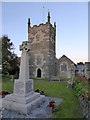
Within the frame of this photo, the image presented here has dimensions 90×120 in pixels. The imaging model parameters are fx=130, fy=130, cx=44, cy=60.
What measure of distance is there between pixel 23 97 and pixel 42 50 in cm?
2842

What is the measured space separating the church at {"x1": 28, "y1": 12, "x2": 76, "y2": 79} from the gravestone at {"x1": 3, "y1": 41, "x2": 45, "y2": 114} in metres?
25.4

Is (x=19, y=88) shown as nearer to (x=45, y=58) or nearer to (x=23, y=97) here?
(x=23, y=97)

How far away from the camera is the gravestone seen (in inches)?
310

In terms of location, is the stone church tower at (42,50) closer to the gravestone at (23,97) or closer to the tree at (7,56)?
the tree at (7,56)

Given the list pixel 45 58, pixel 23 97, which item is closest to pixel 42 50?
pixel 45 58

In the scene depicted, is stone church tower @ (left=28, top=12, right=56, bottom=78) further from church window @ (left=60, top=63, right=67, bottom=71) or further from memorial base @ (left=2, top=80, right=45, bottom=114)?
memorial base @ (left=2, top=80, right=45, bottom=114)

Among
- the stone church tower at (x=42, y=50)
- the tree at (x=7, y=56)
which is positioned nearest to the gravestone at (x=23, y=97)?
the tree at (x=7, y=56)

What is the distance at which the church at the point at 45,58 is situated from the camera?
35438 millimetres

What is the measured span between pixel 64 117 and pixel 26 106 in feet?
7.41

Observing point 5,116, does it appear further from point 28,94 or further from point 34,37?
point 34,37

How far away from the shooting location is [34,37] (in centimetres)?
3791

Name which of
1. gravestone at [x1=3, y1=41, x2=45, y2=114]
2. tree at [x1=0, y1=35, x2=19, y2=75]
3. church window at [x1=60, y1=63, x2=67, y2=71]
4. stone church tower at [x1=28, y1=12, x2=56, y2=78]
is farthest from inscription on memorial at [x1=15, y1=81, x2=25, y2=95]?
church window at [x1=60, y1=63, x2=67, y2=71]

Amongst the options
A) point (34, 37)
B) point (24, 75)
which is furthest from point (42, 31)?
point (24, 75)

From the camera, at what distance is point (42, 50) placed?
3631 centimetres
